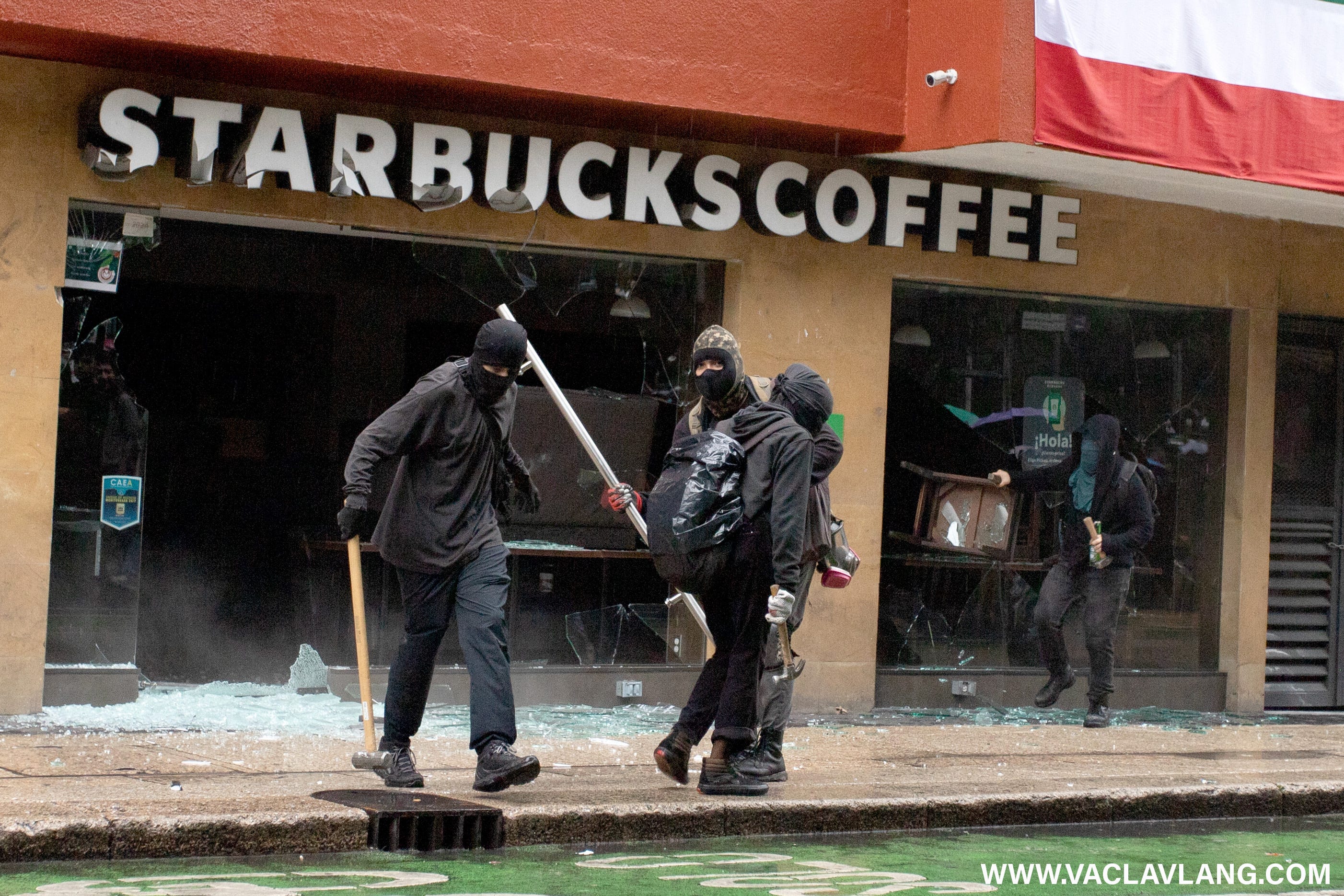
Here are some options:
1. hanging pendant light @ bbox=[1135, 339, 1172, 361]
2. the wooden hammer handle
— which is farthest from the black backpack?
hanging pendant light @ bbox=[1135, 339, 1172, 361]

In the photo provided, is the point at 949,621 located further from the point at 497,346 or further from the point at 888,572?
the point at 497,346

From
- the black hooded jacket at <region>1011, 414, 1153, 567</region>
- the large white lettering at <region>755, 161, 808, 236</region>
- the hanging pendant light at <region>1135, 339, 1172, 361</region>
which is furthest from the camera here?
→ the hanging pendant light at <region>1135, 339, 1172, 361</region>

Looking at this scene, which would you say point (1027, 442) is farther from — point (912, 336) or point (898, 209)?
point (898, 209)

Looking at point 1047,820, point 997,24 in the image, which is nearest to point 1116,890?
point 1047,820

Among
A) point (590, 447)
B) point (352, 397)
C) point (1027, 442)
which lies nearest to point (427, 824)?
point (590, 447)

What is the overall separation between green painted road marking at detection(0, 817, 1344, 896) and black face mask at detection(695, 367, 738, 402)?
1835mm

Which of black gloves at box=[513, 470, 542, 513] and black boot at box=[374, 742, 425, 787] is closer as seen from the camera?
black boot at box=[374, 742, 425, 787]

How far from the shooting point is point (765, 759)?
7.04 m

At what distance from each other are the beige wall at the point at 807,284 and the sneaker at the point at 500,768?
3165 mm

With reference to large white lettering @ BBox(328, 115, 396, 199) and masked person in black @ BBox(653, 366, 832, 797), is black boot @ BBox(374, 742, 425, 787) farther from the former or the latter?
large white lettering @ BBox(328, 115, 396, 199)

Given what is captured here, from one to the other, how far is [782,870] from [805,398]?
7.30 ft

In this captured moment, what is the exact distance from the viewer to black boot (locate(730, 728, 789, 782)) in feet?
22.7

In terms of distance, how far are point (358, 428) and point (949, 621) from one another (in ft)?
13.2

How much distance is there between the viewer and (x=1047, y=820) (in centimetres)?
718
